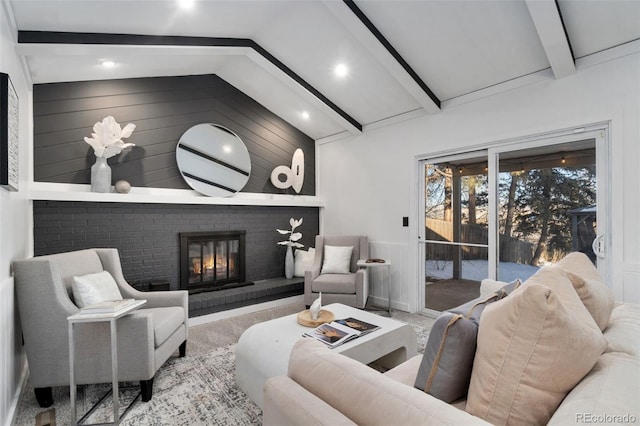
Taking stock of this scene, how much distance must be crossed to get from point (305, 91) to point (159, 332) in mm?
3037

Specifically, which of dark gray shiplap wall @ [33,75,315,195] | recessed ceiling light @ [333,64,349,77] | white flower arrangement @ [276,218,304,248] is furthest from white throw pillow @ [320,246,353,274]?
recessed ceiling light @ [333,64,349,77]

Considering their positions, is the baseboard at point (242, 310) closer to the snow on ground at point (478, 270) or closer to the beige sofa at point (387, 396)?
the snow on ground at point (478, 270)

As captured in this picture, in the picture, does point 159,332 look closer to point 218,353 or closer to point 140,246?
point 218,353

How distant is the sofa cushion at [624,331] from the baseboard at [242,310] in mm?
3392

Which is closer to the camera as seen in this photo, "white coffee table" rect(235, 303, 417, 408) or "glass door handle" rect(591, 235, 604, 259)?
"white coffee table" rect(235, 303, 417, 408)

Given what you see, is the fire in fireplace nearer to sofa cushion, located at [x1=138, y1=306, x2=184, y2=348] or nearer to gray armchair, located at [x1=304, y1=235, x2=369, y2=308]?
gray armchair, located at [x1=304, y1=235, x2=369, y2=308]

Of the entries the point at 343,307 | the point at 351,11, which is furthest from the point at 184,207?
the point at 351,11

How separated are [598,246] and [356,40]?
2.77m

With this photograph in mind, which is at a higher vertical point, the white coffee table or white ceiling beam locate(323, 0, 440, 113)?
white ceiling beam locate(323, 0, 440, 113)

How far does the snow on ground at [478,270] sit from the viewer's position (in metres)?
3.15

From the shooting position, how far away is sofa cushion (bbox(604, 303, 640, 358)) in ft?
3.82

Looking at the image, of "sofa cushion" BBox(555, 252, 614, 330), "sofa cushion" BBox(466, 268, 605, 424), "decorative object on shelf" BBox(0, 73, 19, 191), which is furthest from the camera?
"decorative object on shelf" BBox(0, 73, 19, 191)

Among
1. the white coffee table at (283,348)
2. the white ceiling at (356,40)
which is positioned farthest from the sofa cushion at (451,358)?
the white ceiling at (356,40)

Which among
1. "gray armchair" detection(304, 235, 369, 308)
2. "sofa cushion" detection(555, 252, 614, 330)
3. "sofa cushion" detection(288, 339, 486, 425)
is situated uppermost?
"sofa cushion" detection(555, 252, 614, 330)
